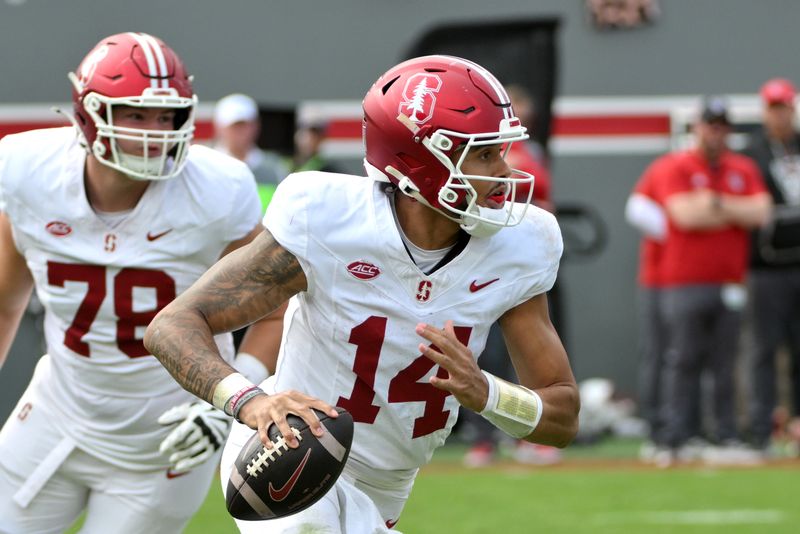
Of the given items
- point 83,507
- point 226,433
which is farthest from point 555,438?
point 83,507

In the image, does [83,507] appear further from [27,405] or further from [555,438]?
[555,438]

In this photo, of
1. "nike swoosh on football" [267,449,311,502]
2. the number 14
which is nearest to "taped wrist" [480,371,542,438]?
the number 14

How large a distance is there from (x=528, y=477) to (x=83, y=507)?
4.24 meters

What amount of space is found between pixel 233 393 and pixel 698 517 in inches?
168

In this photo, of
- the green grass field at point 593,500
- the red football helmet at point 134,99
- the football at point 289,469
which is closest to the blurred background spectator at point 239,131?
the green grass field at point 593,500

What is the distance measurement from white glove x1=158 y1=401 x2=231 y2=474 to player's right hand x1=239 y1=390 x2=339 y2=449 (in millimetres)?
636

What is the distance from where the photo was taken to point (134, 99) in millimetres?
4086

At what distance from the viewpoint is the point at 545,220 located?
362 centimetres

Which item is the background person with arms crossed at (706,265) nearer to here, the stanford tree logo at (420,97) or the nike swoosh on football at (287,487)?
the stanford tree logo at (420,97)

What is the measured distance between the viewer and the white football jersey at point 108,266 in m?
4.09

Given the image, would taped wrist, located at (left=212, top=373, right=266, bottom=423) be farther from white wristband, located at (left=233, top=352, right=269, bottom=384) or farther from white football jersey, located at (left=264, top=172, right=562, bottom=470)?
white wristband, located at (left=233, top=352, right=269, bottom=384)

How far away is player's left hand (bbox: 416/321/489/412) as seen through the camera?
3.17m

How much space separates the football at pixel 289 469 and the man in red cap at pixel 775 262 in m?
6.00

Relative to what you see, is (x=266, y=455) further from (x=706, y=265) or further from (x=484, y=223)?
(x=706, y=265)
